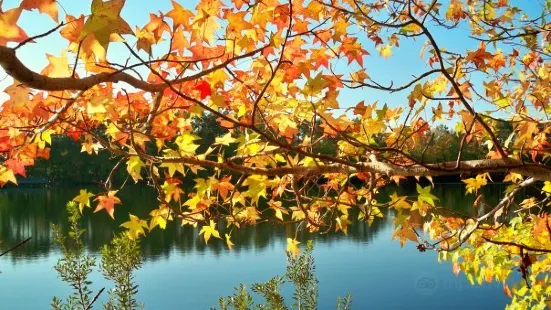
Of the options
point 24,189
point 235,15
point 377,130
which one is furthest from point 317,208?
point 24,189

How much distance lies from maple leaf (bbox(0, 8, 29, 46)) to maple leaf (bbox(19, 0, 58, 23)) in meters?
0.04

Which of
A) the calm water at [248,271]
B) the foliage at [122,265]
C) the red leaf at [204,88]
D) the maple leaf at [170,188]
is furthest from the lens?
the calm water at [248,271]

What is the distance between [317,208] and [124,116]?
34.0 inches

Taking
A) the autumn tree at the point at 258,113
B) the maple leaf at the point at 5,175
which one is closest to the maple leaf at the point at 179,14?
the autumn tree at the point at 258,113

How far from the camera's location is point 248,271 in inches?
513

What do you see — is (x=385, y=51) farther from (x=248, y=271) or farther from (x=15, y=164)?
(x=248, y=271)

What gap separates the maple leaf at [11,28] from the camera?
984 mm

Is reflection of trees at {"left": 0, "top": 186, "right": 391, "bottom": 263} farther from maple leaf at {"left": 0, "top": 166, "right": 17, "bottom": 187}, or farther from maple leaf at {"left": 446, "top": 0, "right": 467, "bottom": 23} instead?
maple leaf at {"left": 0, "top": 166, "right": 17, "bottom": 187}

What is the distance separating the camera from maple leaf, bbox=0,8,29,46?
984 millimetres

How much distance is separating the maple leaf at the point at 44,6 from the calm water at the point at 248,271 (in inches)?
370

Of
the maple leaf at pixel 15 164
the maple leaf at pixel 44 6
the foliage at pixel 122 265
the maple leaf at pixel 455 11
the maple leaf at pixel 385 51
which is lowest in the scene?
the foliage at pixel 122 265

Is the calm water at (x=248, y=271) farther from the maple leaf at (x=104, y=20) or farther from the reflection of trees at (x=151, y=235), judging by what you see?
the maple leaf at (x=104, y=20)

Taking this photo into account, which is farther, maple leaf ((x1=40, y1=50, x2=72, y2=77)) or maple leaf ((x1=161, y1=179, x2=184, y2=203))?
maple leaf ((x1=161, y1=179, x2=184, y2=203))

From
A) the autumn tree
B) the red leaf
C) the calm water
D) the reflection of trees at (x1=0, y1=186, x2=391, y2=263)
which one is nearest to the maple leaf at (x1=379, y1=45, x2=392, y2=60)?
the autumn tree
